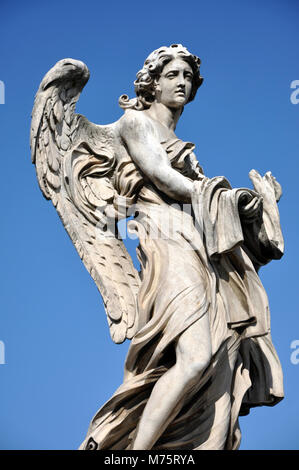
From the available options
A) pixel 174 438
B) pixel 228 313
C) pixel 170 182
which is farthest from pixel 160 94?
pixel 174 438

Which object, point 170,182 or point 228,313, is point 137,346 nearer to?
point 228,313

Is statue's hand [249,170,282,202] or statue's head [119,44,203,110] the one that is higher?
statue's head [119,44,203,110]

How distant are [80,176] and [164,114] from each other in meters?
0.97

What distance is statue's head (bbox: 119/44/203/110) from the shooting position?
952cm

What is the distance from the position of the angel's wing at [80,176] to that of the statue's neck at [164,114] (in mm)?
410

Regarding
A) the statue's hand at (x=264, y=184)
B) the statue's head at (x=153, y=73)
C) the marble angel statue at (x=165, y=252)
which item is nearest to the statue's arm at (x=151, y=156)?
the marble angel statue at (x=165, y=252)

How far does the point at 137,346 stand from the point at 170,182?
1.47m

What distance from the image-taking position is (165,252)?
8836 millimetres

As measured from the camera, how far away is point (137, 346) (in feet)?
28.0

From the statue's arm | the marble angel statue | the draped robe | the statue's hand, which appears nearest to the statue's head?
the marble angel statue

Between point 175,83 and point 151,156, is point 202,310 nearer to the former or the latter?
point 151,156

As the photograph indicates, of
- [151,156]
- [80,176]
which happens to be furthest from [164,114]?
[80,176]

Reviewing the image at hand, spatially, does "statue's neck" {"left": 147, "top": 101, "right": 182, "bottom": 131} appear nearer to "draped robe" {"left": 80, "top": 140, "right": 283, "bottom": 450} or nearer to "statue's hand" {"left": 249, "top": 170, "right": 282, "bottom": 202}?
"draped robe" {"left": 80, "top": 140, "right": 283, "bottom": 450}

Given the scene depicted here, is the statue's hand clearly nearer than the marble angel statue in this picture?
No
